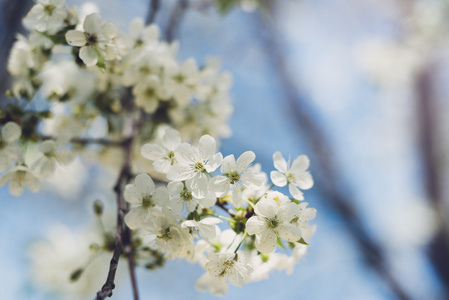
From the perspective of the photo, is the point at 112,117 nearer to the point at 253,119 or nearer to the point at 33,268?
the point at 33,268

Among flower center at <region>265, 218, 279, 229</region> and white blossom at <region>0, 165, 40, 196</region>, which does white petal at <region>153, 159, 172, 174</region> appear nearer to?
flower center at <region>265, 218, 279, 229</region>

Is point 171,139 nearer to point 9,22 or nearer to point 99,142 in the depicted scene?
point 99,142

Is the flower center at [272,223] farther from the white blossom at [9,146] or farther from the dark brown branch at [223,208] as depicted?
the white blossom at [9,146]

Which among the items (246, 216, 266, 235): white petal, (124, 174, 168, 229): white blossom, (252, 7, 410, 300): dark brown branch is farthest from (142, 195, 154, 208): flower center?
(252, 7, 410, 300): dark brown branch

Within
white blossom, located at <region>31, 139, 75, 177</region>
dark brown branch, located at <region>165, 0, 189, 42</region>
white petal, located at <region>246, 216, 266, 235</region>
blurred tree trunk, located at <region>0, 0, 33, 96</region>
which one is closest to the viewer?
white petal, located at <region>246, 216, 266, 235</region>

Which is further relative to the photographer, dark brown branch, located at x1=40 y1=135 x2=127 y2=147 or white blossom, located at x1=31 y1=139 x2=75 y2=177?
dark brown branch, located at x1=40 y1=135 x2=127 y2=147

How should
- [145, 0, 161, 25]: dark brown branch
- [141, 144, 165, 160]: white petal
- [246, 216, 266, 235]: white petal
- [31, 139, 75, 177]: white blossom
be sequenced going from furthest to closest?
1. [145, 0, 161, 25]: dark brown branch
2. [31, 139, 75, 177]: white blossom
3. [141, 144, 165, 160]: white petal
4. [246, 216, 266, 235]: white petal

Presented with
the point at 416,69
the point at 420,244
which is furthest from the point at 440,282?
the point at 416,69
